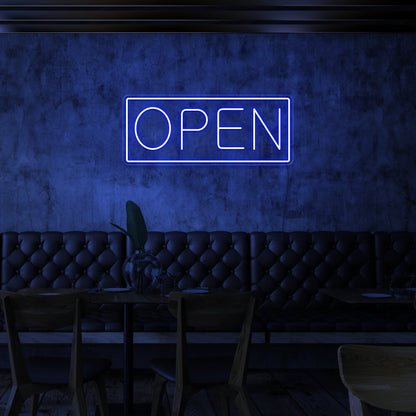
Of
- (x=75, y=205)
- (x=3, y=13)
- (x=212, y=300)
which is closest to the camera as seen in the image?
(x=212, y=300)

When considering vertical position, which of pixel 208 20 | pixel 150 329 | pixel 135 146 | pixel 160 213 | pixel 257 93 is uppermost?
pixel 208 20

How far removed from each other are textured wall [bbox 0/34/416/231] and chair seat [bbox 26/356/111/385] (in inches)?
78.3

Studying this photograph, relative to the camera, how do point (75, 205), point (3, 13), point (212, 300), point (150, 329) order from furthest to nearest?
point (75, 205) → point (3, 13) → point (150, 329) → point (212, 300)

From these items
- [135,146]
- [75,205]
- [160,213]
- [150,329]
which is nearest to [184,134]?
[135,146]

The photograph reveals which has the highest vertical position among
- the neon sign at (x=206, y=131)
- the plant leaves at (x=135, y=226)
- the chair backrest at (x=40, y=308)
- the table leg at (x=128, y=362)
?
the neon sign at (x=206, y=131)

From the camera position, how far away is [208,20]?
4090 mm

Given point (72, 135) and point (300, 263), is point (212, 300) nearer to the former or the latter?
point (300, 263)

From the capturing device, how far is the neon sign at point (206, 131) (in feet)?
14.2

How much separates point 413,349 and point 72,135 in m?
3.69

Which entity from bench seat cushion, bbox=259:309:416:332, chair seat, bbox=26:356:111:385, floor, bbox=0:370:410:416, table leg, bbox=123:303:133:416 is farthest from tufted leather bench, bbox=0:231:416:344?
chair seat, bbox=26:356:111:385

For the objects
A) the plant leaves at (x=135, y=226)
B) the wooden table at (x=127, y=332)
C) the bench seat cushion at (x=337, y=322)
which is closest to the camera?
the wooden table at (x=127, y=332)

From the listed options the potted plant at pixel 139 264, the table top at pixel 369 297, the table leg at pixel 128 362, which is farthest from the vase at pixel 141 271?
the table top at pixel 369 297

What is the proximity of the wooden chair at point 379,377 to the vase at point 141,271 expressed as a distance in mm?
1818

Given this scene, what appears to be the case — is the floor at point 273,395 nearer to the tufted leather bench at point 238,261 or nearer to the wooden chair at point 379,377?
the tufted leather bench at point 238,261
